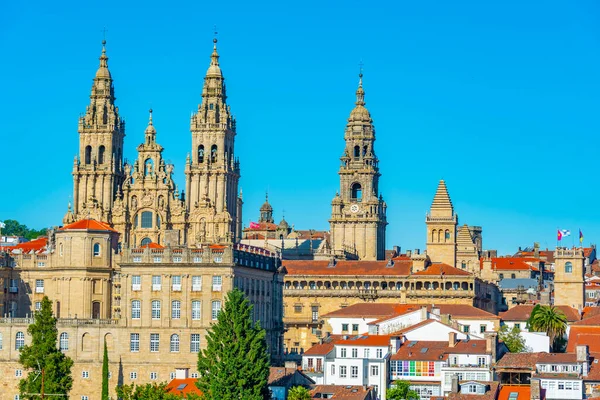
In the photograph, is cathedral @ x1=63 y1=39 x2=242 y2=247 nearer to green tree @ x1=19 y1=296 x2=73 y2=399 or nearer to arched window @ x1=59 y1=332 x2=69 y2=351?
arched window @ x1=59 y1=332 x2=69 y2=351

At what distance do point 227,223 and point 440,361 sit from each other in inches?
2529

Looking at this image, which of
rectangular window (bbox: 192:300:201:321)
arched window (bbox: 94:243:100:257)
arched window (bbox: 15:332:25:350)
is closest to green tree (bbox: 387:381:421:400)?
rectangular window (bbox: 192:300:201:321)

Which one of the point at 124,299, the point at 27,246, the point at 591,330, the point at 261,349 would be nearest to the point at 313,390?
the point at 261,349

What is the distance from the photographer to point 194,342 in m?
136

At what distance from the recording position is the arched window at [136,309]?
13775 cm

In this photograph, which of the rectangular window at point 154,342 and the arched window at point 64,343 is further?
the arched window at point 64,343

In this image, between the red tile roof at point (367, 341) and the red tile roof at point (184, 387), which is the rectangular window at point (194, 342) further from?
the red tile roof at point (367, 341)

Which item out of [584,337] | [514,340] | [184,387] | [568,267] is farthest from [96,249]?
[568,267]

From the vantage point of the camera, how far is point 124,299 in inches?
5448

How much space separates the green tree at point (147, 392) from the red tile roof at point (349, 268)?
57.8m

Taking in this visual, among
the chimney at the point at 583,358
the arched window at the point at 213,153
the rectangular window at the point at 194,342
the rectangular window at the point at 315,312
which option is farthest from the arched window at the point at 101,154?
the chimney at the point at 583,358

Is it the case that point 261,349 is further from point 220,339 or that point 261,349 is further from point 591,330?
point 591,330

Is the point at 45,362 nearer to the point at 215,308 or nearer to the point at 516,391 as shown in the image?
the point at 215,308

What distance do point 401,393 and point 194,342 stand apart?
2093 centimetres
